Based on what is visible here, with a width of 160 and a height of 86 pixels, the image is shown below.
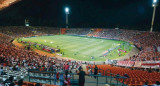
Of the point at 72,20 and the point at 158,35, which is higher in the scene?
the point at 72,20

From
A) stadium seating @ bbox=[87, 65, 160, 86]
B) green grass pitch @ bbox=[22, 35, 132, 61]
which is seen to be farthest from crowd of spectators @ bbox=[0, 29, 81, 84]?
green grass pitch @ bbox=[22, 35, 132, 61]

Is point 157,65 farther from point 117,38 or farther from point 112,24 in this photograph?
point 112,24

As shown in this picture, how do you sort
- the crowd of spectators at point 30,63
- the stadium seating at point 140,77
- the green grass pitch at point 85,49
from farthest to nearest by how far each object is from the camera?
the green grass pitch at point 85,49 → the crowd of spectators at point 30,63 → the stadium seating at point 140,77

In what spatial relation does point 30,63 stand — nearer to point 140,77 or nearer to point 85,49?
point 140,77

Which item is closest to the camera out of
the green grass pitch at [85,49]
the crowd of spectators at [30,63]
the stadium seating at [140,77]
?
the stadium seating at [140,77]

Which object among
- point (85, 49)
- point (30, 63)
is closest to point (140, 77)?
point (30, 63)

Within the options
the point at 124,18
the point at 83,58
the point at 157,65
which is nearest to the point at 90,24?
the point at 124,18

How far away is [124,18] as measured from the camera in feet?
321

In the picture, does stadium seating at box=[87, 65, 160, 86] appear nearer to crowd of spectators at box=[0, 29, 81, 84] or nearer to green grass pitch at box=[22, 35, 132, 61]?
crowd of spectators at box=[0, 29, 81, 84]

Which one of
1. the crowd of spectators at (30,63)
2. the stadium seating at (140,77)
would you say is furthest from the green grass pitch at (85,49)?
the stadium seating at (140,77)

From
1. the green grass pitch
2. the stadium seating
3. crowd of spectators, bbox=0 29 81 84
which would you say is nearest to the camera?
the stadium seating

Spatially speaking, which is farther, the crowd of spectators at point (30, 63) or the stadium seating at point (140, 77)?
the crowd of spectators at point (30, 63)

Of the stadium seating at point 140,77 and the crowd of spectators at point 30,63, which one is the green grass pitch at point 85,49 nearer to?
the crowd of spectators at point 30,63

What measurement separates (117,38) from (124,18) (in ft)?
123
